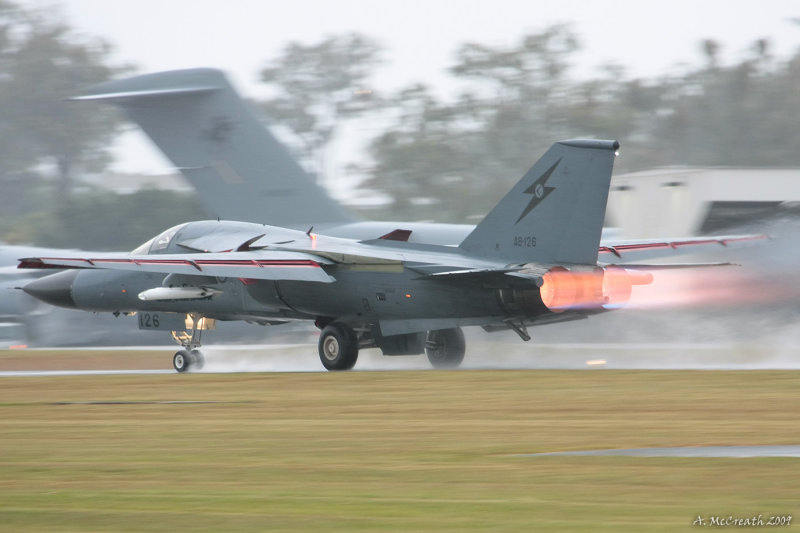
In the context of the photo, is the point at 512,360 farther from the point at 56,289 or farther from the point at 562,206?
the point at 56,289

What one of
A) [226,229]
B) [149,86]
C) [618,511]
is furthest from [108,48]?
[618,511]

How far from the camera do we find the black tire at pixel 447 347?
2383cm

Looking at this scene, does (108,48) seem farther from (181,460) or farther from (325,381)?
(181,460)

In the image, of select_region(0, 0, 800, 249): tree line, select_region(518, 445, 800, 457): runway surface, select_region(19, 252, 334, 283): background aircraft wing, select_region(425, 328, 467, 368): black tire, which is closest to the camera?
select_region(518, 445, 800, 457): runway surface

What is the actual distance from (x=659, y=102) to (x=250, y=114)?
67.9 m

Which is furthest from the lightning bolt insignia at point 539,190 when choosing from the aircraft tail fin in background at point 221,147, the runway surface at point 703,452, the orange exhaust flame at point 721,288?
the runway surface at point 703,452

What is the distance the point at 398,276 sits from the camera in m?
22.0

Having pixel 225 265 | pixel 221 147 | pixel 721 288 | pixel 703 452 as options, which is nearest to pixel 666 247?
pixel 721 288

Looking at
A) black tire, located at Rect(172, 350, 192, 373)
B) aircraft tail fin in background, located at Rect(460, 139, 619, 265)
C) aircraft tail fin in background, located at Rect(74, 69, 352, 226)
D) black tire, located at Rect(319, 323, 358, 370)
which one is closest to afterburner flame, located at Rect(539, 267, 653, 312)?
aircraft tail fin in background, located at Rect(460, 139, 619, 265)

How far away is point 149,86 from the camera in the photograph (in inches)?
1271

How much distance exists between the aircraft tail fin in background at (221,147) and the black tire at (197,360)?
244 inches

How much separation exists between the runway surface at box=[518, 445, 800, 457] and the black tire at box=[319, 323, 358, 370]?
1225 centimetres

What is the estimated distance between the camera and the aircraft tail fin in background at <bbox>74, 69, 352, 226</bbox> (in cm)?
3005

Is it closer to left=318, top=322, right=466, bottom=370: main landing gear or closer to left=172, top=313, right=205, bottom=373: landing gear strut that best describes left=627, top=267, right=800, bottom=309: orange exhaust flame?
left=318, top=322, right=466, bottom=370: main landing gear
